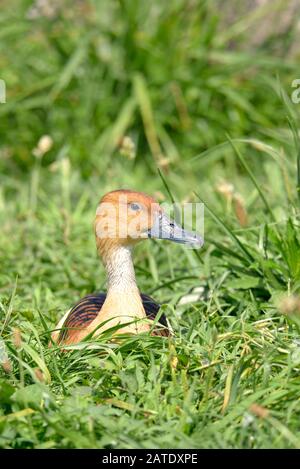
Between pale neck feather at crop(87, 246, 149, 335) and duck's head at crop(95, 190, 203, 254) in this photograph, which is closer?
pale neck feather at crop(87, 246, 149, 335)

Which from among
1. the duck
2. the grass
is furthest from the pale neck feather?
the grass

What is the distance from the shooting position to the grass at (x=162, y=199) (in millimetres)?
2662

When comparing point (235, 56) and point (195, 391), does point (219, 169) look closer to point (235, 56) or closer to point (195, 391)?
point (235, 56)

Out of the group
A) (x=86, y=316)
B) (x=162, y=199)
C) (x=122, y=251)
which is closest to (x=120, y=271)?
(x=122, y=251)

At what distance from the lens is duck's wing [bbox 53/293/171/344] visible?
10.5 ft

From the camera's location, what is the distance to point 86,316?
330 cm

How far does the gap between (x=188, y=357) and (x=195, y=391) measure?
15 cm

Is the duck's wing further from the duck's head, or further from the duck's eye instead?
the duck's eye

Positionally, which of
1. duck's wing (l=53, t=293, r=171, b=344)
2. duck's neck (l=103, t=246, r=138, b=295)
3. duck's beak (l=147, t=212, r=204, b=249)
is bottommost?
duck's wing (l=53, t=293, r=171, b=344)

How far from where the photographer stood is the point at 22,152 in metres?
5.79

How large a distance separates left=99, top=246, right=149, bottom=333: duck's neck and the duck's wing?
62mm

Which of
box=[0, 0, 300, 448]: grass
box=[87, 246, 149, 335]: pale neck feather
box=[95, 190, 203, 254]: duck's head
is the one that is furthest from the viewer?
box=[95, 190, 203, 254]: duck's head

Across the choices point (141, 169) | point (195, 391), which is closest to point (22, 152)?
point (141, 169)

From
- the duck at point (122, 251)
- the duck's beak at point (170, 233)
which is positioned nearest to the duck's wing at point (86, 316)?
the duck at point (122, 251)
